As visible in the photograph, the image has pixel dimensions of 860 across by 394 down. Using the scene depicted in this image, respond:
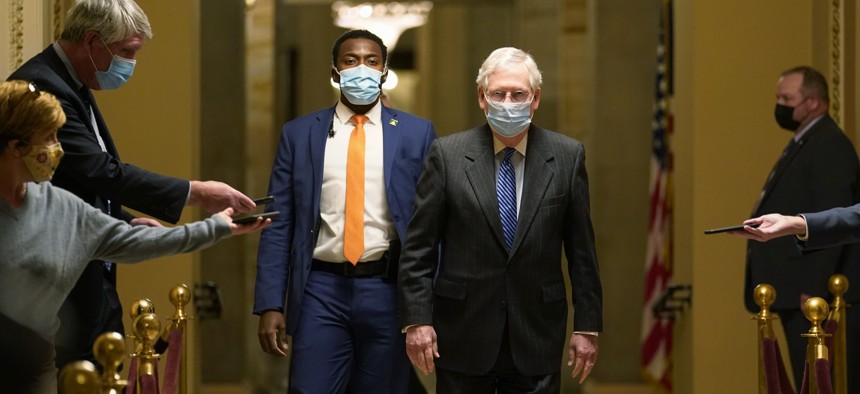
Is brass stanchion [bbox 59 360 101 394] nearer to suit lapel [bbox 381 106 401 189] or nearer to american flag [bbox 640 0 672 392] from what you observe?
suit lapel [bbox 381 106 401 189]

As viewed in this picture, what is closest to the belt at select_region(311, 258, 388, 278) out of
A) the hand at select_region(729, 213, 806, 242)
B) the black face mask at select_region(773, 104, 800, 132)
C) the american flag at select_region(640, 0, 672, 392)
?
the hand at select_region(729, 213, 806, 242)

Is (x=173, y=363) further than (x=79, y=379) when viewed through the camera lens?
Yes

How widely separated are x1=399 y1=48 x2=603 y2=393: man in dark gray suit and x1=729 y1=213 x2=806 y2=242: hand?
0.67m

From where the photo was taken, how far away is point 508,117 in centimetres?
630

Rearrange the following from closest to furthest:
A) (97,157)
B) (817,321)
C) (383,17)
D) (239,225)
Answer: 1. (239,225)
2. (97,157)
3. (817,321)
4. (383,17)

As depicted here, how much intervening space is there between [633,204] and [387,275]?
598 cm

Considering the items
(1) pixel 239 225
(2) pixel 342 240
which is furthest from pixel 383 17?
(1) pixel 239 225

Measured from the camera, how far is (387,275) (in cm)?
676

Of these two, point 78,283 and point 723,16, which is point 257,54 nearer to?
point 723,16

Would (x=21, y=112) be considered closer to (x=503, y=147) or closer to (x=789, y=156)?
(x=503, y=147)

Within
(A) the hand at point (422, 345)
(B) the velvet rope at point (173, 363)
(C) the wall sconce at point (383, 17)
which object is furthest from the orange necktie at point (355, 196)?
(C) the wall sconce at point (383, 17)

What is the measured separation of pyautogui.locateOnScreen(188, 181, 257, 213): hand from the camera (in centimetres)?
611

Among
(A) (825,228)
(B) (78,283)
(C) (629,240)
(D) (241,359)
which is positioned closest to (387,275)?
(B) (78,283)

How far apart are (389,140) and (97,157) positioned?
1.50 metres
